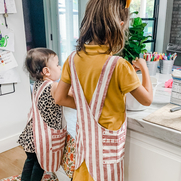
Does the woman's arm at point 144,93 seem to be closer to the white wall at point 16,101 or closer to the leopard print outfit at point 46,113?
the leopard print outfit at point 46,113

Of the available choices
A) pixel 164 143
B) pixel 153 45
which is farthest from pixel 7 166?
pixel 153 45

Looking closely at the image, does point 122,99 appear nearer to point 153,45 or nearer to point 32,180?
point 32,180

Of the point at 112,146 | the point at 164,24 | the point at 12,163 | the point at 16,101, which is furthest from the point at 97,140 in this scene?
the point at 164,24

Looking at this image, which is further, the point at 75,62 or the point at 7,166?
the point at 7,166

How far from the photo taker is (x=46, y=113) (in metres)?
1.20

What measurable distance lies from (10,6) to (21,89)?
795 mm

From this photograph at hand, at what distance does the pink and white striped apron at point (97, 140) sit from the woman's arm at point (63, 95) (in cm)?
7

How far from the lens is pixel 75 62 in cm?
87

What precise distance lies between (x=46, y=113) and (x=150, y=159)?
591 mm

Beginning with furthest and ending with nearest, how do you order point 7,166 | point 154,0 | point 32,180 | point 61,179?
point 154,0 < point 7,166 < point 61,179 < point 32,180

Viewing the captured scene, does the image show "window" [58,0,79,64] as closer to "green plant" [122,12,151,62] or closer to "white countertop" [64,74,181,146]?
"green plant" [122,12,151,62]

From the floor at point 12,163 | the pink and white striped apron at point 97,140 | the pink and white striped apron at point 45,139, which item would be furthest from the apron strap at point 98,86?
A: the floor at point 12,163

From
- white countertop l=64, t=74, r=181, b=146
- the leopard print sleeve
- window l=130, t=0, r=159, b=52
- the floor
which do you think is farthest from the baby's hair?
window l=130, t=0, r=159, b=52

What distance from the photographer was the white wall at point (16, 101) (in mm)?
2092
